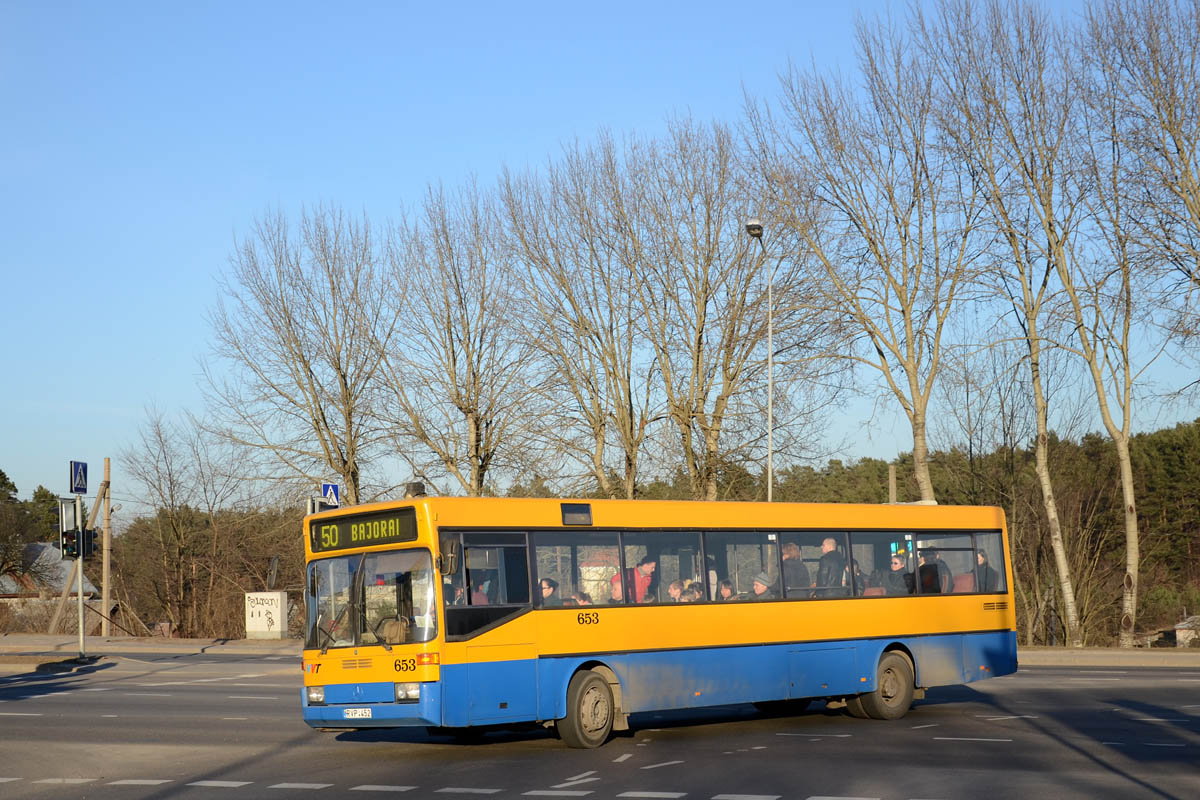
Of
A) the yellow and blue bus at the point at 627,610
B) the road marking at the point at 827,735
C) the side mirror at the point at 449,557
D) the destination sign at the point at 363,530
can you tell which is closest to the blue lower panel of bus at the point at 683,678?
the yellow and blue bus at the point at 627,610

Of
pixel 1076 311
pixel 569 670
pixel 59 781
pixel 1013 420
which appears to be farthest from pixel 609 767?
pixel 1013 420

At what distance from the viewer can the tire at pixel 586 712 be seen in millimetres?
13844

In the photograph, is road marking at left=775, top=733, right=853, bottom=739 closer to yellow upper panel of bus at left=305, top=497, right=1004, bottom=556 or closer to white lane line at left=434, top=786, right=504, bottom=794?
yellow upper panel of bus at left=305, top=497, right=1004, bottom=556

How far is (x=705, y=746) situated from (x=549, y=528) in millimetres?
2908

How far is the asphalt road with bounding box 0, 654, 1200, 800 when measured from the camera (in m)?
11.0

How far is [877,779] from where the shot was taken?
36.8 ft

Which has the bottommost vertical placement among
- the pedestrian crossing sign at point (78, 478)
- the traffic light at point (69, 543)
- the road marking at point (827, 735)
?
the road marking at point (827, 735)

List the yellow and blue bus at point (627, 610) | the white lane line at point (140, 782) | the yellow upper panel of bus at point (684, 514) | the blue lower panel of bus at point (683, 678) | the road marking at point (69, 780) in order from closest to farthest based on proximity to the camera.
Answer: the white lane line at point (140, 782), the road marking at point (69, 780), the blue lower panel of bus at point (683, 678), the yellow and blue bus at point (627, 610), the yellow upper panel of bus at point (684, 514)

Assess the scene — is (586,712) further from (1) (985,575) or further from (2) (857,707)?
(1) (985,575)

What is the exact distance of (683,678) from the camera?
15.0 meters

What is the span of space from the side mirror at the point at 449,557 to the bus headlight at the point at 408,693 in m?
1.18

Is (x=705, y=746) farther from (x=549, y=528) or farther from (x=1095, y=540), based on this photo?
(x=1095, y=540)

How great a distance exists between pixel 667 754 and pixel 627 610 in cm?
187

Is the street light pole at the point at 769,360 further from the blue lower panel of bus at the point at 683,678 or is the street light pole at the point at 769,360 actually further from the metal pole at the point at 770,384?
the blue lower panel of bus at the point at 683,678
